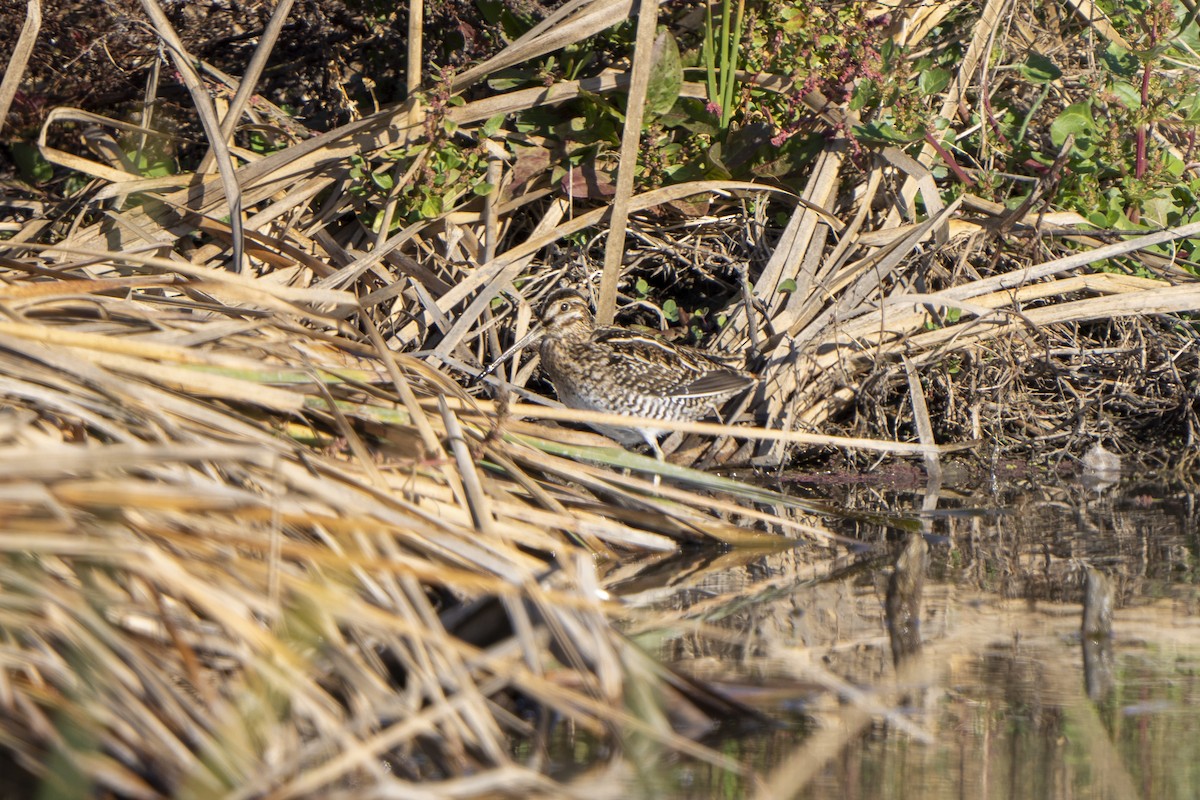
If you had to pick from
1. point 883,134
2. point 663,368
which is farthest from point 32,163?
point 883,134

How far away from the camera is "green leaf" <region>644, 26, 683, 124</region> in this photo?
5.39m

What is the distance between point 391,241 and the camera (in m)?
5.34

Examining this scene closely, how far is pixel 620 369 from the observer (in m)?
5.40

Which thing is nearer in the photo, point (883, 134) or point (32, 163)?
point (883, 134)

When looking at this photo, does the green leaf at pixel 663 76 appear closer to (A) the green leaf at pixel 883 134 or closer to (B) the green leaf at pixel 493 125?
(B) the green leaf at pixel 493 125

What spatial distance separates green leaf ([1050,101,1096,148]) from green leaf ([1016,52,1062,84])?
0.26 m

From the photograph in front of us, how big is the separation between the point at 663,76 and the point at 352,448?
254 centimetres

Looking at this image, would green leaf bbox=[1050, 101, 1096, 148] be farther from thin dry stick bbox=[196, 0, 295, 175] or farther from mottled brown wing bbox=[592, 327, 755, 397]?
thin dry stick bbox=[196, 0, 295, 175]

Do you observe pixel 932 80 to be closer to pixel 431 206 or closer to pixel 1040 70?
pixel 1040 70

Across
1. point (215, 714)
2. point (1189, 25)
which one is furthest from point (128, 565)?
point (1189, 25)

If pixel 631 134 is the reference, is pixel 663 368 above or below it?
below

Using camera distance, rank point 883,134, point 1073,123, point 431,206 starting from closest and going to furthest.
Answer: point 883,134 < point 431,206 < point 1073,123

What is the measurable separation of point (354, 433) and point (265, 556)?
820 millimetres

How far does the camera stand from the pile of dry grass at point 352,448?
233 centimetres
